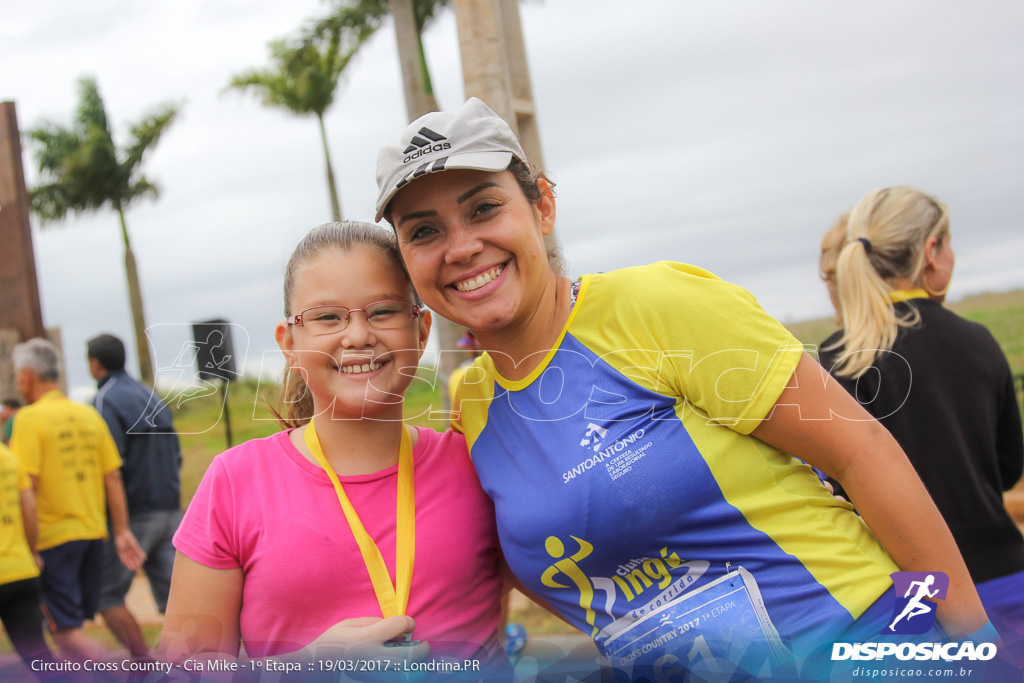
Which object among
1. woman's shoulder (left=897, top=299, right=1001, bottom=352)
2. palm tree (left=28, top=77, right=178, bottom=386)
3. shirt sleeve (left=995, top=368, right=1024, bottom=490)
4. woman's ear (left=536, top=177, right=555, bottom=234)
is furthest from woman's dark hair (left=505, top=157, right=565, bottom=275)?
palm tree (left=28, top=77, right=178, bottom=386)

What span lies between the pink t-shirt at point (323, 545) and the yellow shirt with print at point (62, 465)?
173 inches

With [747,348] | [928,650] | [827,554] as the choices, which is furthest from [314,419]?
[928,650]

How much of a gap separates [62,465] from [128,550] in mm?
799

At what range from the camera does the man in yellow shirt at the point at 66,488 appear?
5.48 m

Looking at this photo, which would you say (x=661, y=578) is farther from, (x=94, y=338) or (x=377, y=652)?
(x=94, y=338)

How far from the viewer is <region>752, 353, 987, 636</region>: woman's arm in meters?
1.74

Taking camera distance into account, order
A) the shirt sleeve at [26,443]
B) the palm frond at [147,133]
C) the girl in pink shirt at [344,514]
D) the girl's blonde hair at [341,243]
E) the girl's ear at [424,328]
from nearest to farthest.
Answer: the girl in pink shirt at [344,514] → the girl's blonde hair at [341,243] → the girl's ear at [424,328] → the shirt sleeve at [26,443] → the palm frond at [147,133]

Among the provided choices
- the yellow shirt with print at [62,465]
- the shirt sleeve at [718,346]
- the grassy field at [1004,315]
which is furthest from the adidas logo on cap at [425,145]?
the yellow shirt with print at [62,465]

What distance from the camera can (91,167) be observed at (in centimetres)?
2344

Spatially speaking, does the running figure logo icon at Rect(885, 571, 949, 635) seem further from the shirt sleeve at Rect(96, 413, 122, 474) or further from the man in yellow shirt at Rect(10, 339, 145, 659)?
the shirt sleeve at Rect(96, 413, 122, 474)

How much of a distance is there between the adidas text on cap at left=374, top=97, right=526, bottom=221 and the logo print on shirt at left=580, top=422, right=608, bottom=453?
666 millimetres

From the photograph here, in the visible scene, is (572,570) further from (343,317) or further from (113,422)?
(113,422)

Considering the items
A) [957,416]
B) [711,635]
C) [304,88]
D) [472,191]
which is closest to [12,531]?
[472,191]

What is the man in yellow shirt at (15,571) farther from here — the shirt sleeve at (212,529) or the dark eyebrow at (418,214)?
the dark eyebrow at (418,214)
